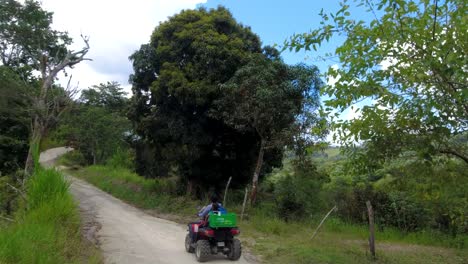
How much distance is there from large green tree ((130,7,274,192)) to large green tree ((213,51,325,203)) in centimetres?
120

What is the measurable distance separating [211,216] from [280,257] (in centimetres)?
210

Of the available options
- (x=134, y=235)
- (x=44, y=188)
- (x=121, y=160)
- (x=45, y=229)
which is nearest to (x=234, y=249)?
(x=45, y=229)

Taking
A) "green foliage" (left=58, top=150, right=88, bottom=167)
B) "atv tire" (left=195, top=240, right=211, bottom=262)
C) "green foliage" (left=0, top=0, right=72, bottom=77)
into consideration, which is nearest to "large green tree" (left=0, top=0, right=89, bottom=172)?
"green foliage" (left=0, top=0, right=72, bottom=77)

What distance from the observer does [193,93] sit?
55.1 ft

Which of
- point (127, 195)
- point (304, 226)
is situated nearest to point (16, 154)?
point (127, 195)

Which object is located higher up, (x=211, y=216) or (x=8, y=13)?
(x=8, y=13)

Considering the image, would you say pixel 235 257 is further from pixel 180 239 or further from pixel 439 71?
pixel 439 71

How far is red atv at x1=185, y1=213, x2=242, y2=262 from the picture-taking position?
882 cm

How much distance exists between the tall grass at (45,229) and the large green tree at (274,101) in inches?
302

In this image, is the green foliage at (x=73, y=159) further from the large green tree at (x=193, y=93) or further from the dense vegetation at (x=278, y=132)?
the large green tree at (x=193, y=93)

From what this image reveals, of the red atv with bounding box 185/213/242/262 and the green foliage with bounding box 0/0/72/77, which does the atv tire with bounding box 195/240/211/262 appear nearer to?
the red atv with bounding box 185/213/242/262

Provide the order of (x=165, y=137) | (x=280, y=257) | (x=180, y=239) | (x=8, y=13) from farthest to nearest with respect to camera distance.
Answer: (x=8, y=13) < (x=165, y=137) < (x=180, y=239) < (x=280, y=257)

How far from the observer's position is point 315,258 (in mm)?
9305

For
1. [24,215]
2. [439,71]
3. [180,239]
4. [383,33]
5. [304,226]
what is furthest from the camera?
[304,226]
